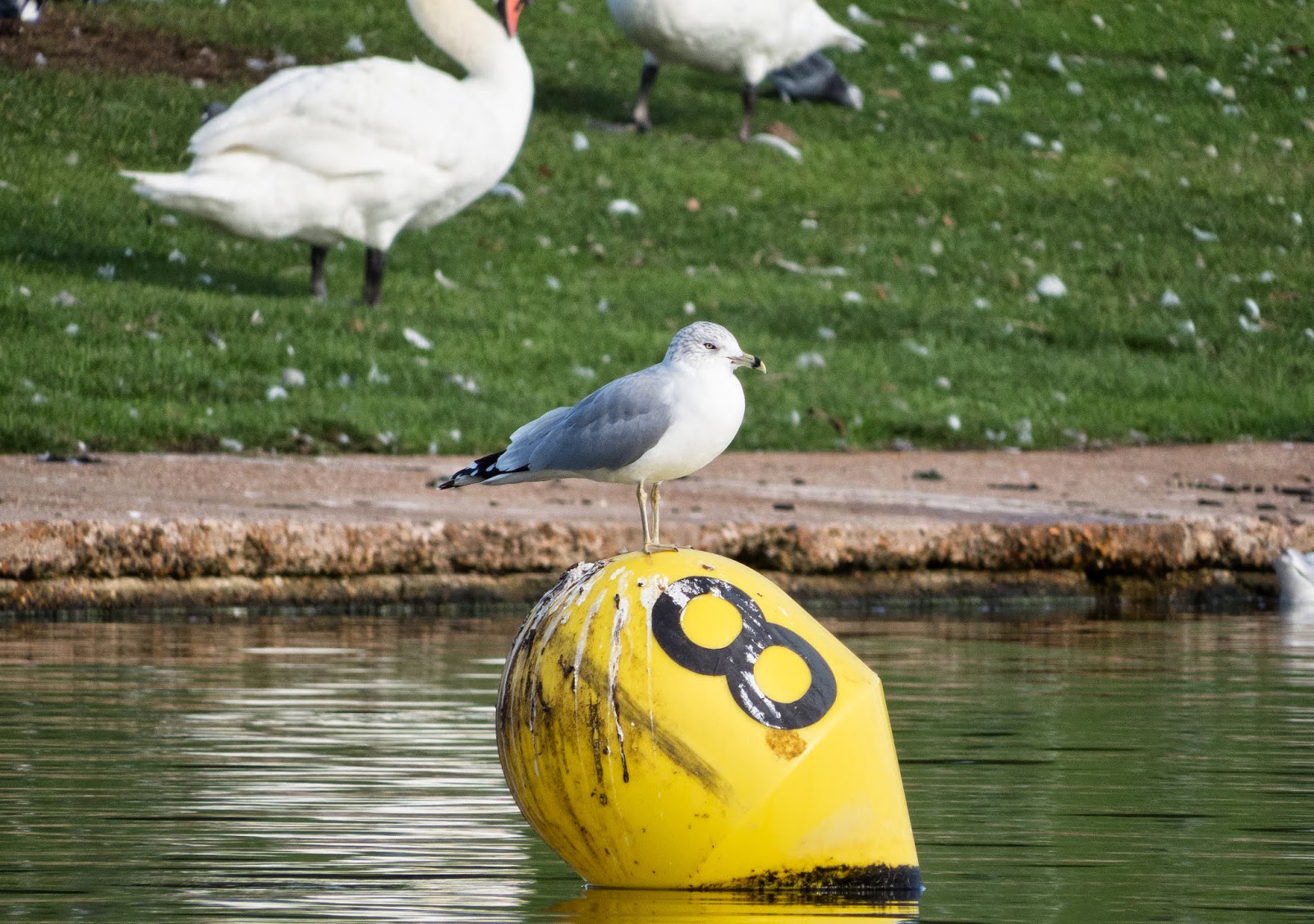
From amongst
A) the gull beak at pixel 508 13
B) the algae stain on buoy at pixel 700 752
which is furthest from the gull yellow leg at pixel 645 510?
the gull beak at pixel 508 13

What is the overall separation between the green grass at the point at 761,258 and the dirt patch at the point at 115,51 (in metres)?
0.31

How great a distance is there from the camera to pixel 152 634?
9602 millimetres

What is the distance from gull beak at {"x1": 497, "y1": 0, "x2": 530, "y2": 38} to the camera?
53.0ft

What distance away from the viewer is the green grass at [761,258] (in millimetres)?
14203

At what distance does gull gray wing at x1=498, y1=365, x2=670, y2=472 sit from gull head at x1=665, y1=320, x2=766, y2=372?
0.08 metres

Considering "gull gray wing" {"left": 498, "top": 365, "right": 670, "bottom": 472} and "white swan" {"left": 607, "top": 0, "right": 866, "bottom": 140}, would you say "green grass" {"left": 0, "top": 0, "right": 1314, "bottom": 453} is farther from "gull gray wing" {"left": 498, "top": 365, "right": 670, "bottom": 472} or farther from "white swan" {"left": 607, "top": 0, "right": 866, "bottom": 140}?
"gull gray wing" {"left": 498, "top": 365, "right": 670, "bottom": 472}

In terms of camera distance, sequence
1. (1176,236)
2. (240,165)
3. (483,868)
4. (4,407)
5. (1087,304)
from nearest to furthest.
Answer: (483,868) → (4,407) → (240,165) → (1087,304) → (1176,236)

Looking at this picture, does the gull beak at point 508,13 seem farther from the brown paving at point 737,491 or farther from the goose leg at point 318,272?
the brown paving at point 737,491

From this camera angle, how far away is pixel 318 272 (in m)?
16.2

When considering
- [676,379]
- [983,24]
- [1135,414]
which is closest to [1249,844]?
[676,379]

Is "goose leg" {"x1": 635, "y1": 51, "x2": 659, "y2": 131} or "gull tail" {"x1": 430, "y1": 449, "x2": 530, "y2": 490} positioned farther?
"goose leg" {"x1": 635, "y1": 51, "x2": 659, "y2": 131}

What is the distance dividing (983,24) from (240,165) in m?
12.3

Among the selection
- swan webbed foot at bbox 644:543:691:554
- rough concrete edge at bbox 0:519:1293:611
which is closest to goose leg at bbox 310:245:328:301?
rough concrete edge at bbox 0:519:1293:611

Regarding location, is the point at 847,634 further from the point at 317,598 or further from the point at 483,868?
the point at 483,868
